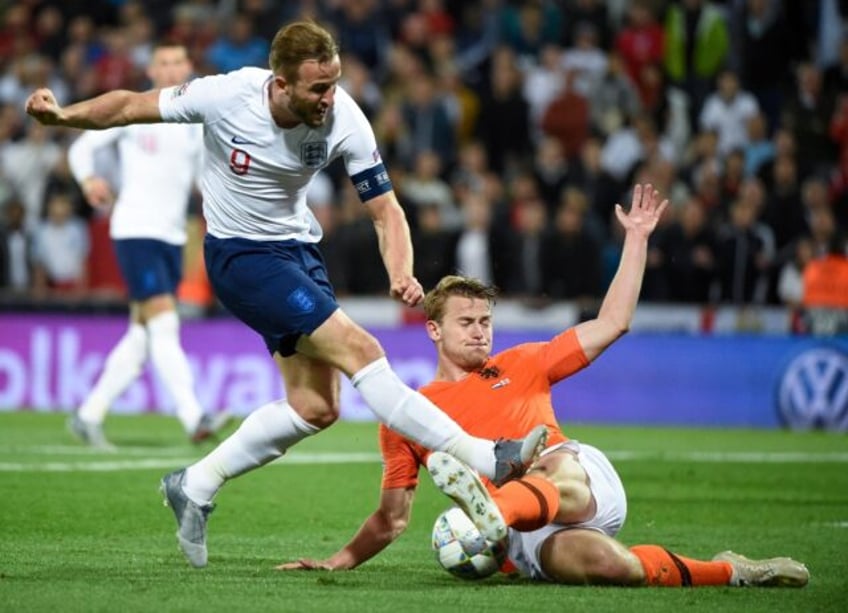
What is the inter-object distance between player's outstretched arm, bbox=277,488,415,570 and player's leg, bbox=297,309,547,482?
385 mm

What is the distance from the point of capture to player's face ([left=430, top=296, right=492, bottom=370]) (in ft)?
24.2

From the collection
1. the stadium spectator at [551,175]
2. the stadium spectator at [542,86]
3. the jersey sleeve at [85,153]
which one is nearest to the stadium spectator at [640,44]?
the stadium spectator at [542,86]

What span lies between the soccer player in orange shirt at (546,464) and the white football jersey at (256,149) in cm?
74

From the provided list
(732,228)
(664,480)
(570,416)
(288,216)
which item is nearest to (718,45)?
(732,228)

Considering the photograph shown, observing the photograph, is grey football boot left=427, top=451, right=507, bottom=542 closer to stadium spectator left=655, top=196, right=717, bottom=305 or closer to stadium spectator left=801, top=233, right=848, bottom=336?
stadium spectator left=801, top=233, right=848, bottom=336

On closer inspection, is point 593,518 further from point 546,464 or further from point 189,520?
point 189,520

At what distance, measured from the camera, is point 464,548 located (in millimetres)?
6609

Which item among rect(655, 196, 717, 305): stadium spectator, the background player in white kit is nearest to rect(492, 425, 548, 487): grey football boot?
the background player in white kit

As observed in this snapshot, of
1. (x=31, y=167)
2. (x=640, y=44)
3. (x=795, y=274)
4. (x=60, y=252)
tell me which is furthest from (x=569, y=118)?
(x=31, y=167)

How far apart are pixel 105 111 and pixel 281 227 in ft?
3.02

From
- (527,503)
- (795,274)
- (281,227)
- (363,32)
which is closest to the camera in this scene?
(527,503)

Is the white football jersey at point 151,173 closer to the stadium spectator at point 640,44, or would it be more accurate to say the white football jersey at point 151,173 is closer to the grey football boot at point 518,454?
the grey football boot at point 518,454

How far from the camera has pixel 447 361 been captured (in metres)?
7.48

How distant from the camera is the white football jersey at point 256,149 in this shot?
7.46m
